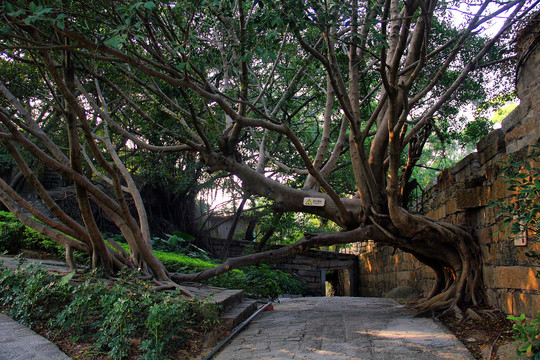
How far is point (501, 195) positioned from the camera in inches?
Result: 206

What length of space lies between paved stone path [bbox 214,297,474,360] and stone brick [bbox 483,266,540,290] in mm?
884

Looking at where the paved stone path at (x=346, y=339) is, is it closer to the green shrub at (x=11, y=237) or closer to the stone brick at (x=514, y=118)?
the stone brick at (x=514, y=118)

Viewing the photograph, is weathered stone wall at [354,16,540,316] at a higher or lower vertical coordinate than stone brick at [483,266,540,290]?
higher

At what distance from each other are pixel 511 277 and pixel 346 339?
199 centimetres

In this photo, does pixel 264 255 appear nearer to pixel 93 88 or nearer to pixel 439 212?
pixel 439 212

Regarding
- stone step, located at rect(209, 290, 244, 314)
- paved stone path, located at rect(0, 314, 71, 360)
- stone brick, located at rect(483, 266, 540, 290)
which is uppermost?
stone brick, located at rect(483, 266, 540, 290)

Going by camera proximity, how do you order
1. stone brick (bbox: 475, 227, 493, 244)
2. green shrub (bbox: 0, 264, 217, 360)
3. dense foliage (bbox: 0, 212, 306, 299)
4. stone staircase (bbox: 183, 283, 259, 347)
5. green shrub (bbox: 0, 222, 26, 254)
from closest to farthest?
green shrub (bbox: 0, 264, 217, 360) < stone staircase (bbox: 183, 283, 259, 347) < stone brick (bbox: 475, 227, 493, 244) < green shrub (bbox: 0, 222, 26, 254) < dense foliage (bbox: 0, 212, 306, 299)

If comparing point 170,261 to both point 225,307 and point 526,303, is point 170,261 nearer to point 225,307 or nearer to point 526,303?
point 225,307

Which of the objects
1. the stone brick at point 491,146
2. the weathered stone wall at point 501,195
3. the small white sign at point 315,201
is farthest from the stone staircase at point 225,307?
the stone brick at point 491,146

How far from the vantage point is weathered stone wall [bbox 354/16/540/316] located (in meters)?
4.66

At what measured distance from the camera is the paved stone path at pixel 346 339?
4355 millimetres

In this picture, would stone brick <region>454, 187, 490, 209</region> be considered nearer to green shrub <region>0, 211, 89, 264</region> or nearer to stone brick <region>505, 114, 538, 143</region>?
stone brick <region>505, 114, 538, 143</region>

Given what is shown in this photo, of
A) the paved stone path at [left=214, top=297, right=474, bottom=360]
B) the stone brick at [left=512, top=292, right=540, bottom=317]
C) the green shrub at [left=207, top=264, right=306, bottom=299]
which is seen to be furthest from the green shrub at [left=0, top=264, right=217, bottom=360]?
the green shrub at [left=207, top=264, right=306, bottom=299]

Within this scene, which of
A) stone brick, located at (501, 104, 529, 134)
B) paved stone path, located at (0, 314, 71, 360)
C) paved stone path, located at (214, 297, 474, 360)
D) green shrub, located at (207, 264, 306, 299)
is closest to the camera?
paved stone path, located at (0, 314, 71, 360)
